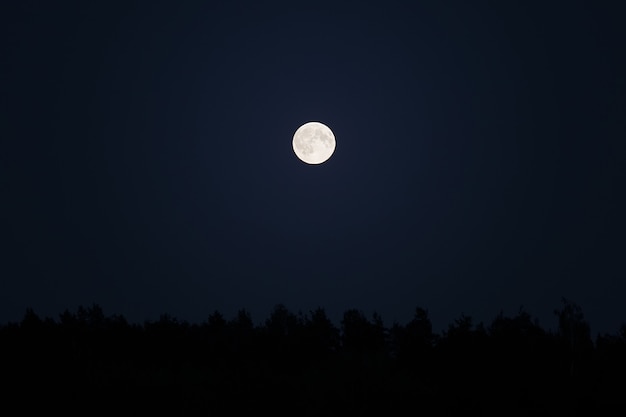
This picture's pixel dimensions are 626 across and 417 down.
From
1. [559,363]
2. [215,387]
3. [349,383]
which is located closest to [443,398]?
[349,383]

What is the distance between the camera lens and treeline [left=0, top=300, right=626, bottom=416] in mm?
43062

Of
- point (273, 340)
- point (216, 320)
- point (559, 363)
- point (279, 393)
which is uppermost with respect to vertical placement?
point (216, 320)

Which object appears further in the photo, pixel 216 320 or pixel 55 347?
pixel 216 320

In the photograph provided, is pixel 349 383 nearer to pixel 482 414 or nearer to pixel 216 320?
pixel 482 414

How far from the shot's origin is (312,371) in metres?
52.8

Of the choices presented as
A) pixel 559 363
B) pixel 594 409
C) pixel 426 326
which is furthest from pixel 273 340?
pixel 594 409

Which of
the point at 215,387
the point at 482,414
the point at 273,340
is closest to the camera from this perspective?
the point at 482,414

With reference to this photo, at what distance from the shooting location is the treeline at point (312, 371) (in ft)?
141

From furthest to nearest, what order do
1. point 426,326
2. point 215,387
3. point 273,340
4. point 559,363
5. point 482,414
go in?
point 426,326 → point 273,340 → point 559,363 → point 215,387 → point 482,414

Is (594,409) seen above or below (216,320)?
below

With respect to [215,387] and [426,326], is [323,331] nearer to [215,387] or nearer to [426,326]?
[426,326]

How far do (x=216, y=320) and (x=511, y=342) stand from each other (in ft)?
113

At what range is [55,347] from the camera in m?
60.1

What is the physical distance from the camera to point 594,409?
4284 cm
